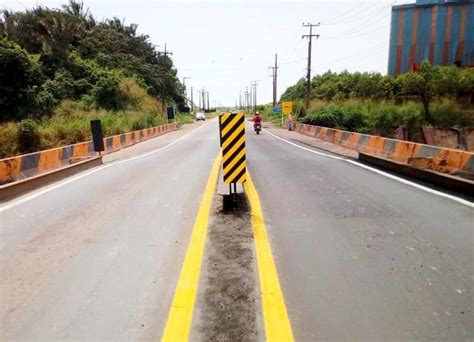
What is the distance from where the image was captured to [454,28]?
1379 inches

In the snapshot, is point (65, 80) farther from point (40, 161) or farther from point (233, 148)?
point (233, 148)

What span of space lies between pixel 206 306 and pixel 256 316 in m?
0.44

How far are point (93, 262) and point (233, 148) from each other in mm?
3042

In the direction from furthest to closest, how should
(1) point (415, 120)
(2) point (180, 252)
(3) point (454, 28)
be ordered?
1. (3) point (454, 28)
2. (1) point (415, 120)
3. (2) point (180, 252)

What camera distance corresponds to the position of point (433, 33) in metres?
35.8

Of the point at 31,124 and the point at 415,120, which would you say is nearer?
the point at 31,124

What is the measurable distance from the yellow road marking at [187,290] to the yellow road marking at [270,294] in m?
0.61

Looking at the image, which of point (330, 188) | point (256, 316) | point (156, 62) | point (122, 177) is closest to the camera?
point (256, 316)

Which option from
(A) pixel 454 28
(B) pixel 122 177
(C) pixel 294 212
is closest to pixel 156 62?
(A) pixel 454 28

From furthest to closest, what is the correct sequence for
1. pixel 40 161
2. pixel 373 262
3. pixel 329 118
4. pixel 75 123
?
pixel 329 118 → pixel 75 123 → pixel 40 161 → pixel 373 262

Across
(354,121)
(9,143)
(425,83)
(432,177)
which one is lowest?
(9,143)

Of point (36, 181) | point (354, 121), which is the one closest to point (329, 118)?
point (354, 121)

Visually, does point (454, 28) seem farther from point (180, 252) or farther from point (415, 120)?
point (180, 252)

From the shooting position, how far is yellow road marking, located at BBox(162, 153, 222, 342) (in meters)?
2.87
